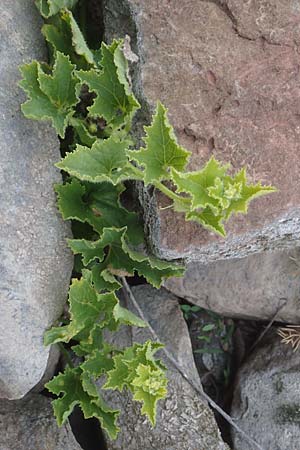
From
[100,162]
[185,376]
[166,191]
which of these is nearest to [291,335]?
[185,376]

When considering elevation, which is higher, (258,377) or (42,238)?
(42,238)

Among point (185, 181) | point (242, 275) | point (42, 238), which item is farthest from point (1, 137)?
point (242, 275)

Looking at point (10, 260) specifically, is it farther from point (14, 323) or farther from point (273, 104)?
point (273, 104)

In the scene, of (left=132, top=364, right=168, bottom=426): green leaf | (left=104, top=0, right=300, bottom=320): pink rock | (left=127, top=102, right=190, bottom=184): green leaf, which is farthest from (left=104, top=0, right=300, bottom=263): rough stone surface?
(left=132, top=364, right=168, bottom=426): green leaf

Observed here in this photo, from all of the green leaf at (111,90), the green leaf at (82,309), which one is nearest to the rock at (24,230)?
the green leaf at (82,309)

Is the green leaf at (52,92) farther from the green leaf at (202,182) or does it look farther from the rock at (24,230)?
the green leaf at (202,182)

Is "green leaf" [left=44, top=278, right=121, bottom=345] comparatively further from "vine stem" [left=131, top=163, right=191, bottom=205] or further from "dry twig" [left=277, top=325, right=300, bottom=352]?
"dry twig" [left=277, top=325, right=300, bottom=352]

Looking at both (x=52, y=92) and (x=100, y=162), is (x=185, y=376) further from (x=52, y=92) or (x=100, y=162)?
(x=52, y=92)
